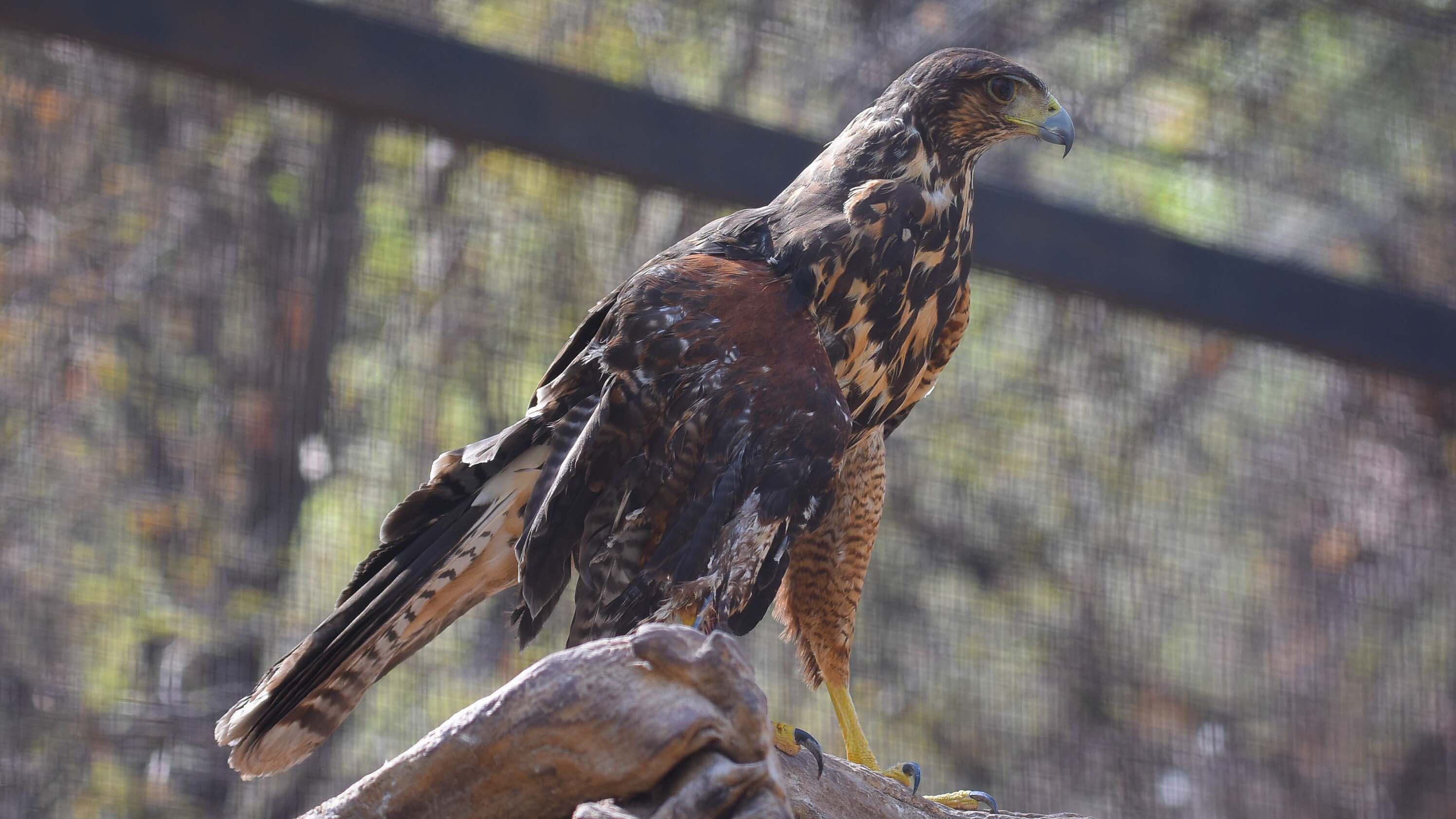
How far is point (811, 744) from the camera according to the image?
1.96 metres

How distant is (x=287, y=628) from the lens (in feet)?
10.5

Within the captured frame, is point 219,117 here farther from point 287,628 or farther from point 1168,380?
point 1168,380

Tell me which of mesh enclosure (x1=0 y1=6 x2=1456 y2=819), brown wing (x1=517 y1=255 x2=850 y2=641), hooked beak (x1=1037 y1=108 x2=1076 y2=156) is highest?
hooked beak (x1=1037 y1=108 x2=1076 y2=156)

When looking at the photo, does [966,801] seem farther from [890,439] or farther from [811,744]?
[890,439]

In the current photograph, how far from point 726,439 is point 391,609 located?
590 millimetres

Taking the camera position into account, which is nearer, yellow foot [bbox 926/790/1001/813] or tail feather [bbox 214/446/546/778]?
tail feather [bbox 214/446/546/778]

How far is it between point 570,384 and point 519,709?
0.88m

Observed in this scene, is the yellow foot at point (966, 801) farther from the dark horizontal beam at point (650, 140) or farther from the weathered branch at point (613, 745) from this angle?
the dark horizontal beam at point (650, 140)

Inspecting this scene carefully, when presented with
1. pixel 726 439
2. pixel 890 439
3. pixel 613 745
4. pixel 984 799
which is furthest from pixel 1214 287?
pixel 613 745

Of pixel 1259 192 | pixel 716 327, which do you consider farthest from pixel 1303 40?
pixel 716 327

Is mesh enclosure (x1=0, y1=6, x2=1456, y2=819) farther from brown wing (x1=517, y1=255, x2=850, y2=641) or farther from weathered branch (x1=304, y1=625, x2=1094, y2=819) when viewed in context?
weathered branch (x1=304, y1=625, x2=1094, y2=819)

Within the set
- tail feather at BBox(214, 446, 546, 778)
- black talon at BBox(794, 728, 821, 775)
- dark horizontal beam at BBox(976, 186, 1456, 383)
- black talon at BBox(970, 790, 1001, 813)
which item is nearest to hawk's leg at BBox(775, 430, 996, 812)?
black talon at BBox(970, 790, 1001, 813)

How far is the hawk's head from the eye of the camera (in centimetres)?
229

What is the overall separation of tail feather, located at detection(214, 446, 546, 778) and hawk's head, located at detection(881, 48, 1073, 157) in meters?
0.88
